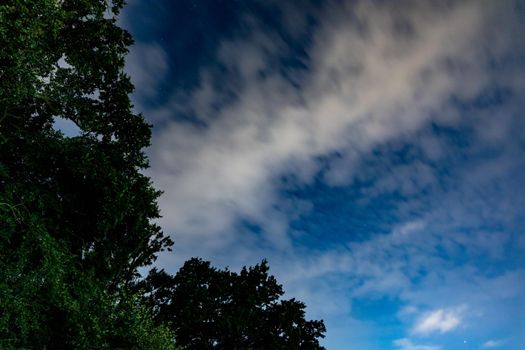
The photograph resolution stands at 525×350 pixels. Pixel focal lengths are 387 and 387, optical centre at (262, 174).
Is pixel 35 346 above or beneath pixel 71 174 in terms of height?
beneath

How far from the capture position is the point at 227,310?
118 ft

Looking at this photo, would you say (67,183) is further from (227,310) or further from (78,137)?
(227,310)

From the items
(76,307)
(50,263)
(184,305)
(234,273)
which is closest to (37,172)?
(50,263)

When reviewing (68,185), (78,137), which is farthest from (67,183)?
(78,137)

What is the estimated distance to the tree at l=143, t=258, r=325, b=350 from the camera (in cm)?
3388

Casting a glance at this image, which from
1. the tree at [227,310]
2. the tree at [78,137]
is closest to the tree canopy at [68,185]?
the tree at [78,137]

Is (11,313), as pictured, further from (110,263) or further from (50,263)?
(110,263)

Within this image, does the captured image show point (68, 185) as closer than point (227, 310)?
Yes

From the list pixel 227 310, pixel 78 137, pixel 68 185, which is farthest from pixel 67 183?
pixel 227 310

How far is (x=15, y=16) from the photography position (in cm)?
1359

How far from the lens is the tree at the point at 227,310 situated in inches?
1334

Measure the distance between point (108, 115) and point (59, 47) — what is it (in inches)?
145

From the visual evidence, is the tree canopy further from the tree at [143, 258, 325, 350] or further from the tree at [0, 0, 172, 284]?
the tree at [143, 258, 325, 350]

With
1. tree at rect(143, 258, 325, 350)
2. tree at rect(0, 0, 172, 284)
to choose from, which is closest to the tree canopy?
tree at rect(0, 0, 172, 284)
